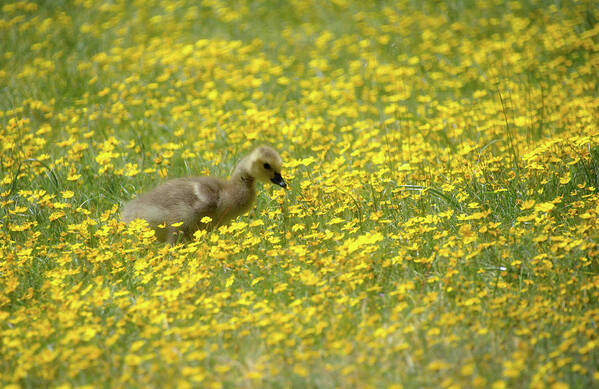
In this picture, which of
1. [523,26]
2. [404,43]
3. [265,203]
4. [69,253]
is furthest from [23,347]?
[523,26]

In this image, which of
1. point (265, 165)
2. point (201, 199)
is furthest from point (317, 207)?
point (201, 199)

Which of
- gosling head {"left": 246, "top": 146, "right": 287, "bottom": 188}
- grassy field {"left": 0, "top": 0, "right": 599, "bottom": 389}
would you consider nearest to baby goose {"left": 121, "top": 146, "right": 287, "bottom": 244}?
gosling head {"left": 246, "top": 146, "right": 287, "bottom": 188}

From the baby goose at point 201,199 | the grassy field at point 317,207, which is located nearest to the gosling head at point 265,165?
the baby goose at point 201,199

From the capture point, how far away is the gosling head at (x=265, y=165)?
6.07 meters

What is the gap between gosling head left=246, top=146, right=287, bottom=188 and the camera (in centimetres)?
607

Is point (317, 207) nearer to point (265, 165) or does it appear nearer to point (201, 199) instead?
point (265, 165)

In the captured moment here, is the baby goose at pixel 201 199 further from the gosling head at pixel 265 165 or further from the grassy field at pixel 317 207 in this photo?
the grassy field at pixel 317 207

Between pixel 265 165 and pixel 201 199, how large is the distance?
644 mm

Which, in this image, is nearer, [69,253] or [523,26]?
[69,253]

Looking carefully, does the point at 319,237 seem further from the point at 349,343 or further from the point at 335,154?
the point at 335,154

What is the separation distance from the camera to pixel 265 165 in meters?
6.13

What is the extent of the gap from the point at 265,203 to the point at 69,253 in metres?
2.00

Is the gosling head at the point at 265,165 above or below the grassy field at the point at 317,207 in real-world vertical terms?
above

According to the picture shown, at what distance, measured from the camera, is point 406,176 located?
6.55 m
